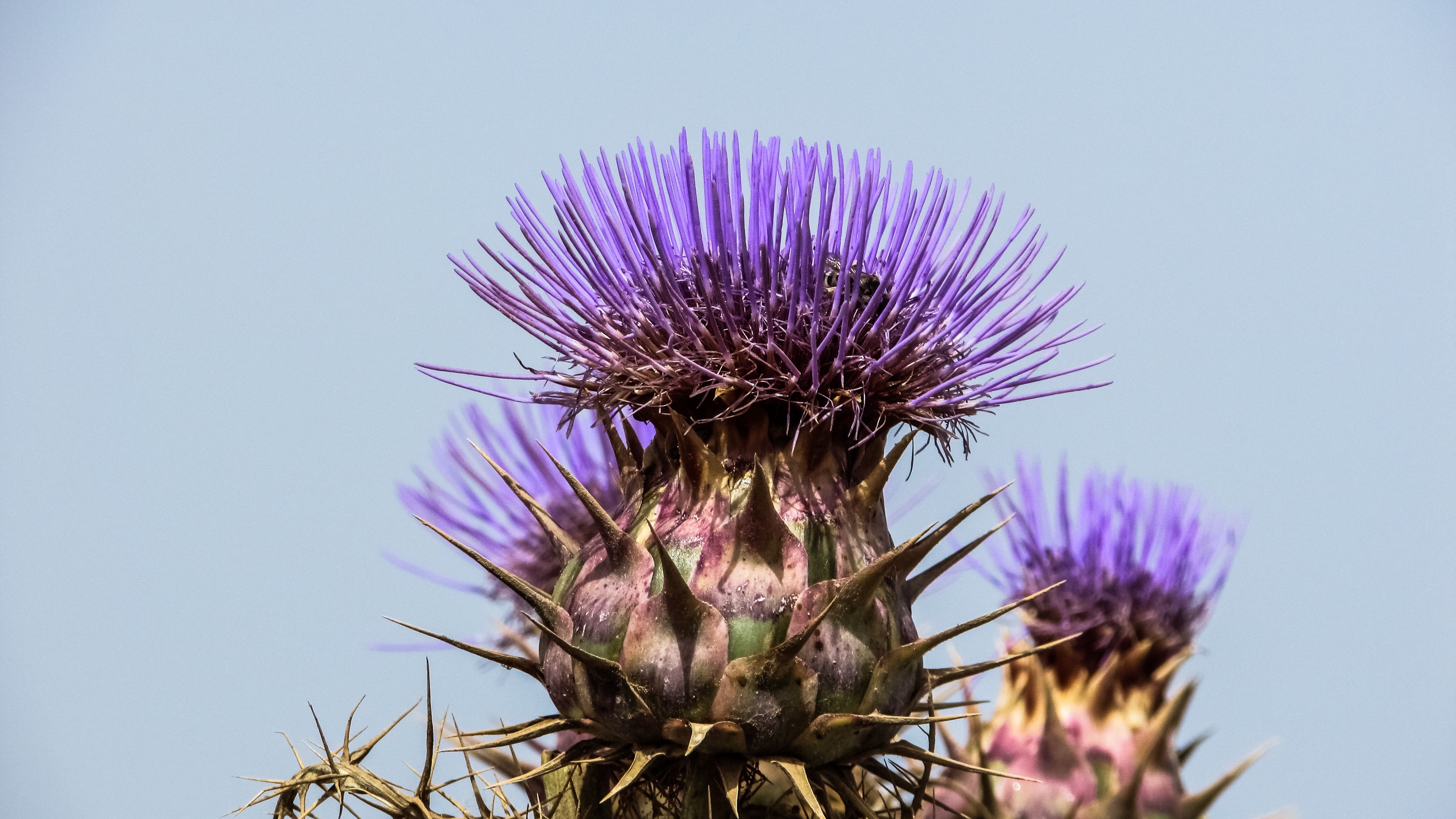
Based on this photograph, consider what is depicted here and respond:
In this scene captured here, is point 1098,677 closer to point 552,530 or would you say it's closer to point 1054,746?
point 1054,746

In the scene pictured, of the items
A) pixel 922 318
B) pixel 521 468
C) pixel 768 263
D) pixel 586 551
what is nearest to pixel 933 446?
pixel 922 318

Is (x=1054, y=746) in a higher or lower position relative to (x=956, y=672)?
lower

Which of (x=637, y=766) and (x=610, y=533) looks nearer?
(x=637, y=766)

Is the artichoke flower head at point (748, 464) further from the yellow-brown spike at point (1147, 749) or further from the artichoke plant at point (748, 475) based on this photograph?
the yellow-brown spike at point (1147, 749)

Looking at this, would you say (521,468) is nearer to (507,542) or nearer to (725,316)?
(507,542)

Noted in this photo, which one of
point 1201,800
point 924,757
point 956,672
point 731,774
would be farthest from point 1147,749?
point 731,774

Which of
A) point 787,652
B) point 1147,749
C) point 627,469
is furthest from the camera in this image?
point 1147,749

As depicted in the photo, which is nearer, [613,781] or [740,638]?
[740,638]

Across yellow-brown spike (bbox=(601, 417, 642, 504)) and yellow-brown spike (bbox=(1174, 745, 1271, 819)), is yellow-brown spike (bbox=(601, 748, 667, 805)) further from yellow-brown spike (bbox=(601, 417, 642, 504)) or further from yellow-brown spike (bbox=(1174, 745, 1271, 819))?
yellow-brown spike (bbox=(1174, 745, 1271, 819))

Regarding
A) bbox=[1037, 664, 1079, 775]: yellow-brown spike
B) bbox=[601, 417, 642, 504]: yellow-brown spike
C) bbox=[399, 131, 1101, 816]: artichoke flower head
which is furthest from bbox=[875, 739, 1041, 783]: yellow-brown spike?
bbox=[1037, 664, 1079, 775]: yellow-brown spike

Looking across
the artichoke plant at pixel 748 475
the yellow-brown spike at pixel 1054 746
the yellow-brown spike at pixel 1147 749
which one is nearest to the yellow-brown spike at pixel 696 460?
the artichoke plant at pixel 748 475
